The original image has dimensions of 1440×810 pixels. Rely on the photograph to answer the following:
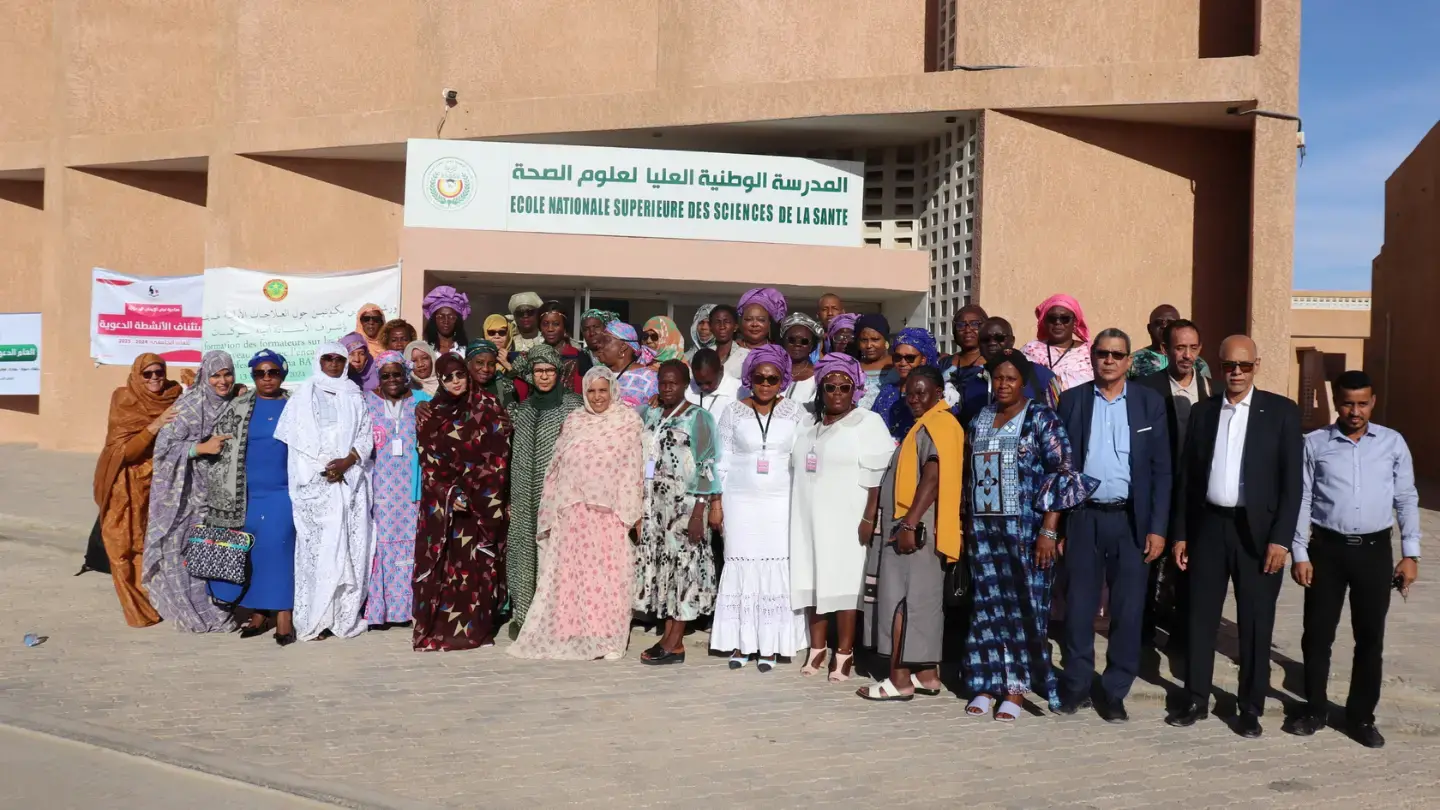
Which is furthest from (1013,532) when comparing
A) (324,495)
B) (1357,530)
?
(324,495)

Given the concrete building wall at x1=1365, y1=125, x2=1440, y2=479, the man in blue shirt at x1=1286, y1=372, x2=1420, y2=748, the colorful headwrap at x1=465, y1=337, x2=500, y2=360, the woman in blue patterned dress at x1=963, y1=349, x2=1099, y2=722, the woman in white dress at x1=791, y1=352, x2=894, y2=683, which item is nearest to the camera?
the man in blue shirt at x1=1286, y1=372, x2=1420, y2=748

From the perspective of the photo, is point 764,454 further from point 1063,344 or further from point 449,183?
point 449,183

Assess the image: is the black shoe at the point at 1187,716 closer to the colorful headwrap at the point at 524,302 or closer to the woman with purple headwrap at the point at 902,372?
the woman with purple headwrap at the point at 902,372

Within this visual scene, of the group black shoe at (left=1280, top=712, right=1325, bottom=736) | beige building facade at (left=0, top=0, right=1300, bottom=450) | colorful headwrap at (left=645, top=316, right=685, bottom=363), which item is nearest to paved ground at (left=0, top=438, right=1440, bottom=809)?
black shoe at (left=1280, top=712, right=1325, bottom=736)

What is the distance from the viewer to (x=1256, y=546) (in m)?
5.18

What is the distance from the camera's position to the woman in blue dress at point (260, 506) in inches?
263

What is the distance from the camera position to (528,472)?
6777 mm

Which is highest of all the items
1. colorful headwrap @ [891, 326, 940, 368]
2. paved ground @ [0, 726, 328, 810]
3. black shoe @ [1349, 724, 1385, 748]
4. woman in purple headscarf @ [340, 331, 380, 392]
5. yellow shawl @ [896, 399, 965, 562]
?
colorful headwrap @ [891, 326, 940, 368]

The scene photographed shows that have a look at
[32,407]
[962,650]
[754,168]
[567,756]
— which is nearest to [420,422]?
[567,756]

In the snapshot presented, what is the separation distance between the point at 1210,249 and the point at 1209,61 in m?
1.80

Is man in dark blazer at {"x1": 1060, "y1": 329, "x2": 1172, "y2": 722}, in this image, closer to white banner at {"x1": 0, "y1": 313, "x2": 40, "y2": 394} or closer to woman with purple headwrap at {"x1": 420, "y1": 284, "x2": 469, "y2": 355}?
woman with purple headwrap at {"x1": 420, "y1": 284, "x2": 469, "y2": 355}

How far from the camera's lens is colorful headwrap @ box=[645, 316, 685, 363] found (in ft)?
24.5

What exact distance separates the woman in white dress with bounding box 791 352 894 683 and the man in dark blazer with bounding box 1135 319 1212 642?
143 cm

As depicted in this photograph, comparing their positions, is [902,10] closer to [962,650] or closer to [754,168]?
[754,168]
